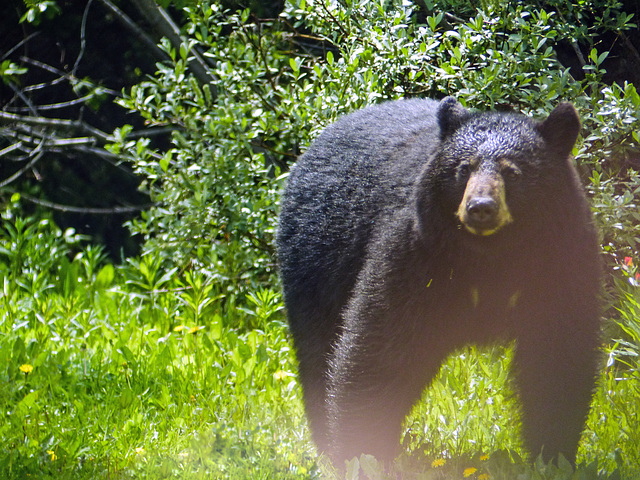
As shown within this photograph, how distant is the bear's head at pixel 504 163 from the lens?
8.91ft

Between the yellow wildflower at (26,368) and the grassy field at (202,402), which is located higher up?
the yellow wildflower at (26,368)

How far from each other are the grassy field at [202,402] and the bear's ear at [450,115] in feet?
3.60

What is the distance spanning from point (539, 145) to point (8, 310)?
363 centimetres

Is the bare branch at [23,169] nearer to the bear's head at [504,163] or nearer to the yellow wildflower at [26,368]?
the yellow wildflower at [26,368]

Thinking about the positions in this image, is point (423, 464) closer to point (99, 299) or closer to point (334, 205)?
point (334, 205)

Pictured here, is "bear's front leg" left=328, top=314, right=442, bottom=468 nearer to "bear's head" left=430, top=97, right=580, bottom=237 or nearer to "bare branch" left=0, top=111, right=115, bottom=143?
"bear's head" left=430, top=97, right=580, bottom=237

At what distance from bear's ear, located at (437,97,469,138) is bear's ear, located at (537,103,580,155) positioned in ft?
0.97

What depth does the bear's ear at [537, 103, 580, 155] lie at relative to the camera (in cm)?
283

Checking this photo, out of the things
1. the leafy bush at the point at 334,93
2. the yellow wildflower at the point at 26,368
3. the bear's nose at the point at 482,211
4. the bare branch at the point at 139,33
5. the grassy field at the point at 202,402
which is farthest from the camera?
the bare branch at the point at 139,33

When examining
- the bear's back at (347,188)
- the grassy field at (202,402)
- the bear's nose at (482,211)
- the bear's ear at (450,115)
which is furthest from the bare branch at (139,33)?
the bear's nose at (482,211)

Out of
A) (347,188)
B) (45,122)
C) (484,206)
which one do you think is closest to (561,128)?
(484,206)

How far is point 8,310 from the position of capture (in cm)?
493

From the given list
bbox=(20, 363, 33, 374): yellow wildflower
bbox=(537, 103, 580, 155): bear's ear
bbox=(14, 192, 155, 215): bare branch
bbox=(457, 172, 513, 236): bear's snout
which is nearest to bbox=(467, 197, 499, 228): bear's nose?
bbox=(457, 172, 513, 236): bear's snout

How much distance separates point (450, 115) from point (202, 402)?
6.11ft
